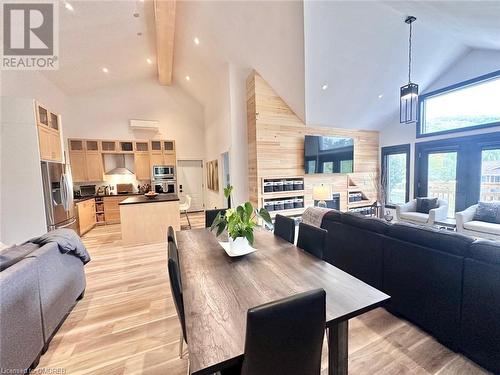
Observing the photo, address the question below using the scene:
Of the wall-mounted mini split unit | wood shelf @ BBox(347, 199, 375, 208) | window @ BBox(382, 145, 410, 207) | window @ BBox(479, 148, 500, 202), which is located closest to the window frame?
window @ BBox(382, 145, 410, 207)

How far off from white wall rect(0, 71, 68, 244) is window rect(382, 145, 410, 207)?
7.77 meters

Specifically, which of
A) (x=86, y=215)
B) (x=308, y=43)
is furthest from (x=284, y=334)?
(x=86, y=215)

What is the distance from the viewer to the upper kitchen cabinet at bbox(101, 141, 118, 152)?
22.4ft

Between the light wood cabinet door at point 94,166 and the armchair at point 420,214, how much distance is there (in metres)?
8.22

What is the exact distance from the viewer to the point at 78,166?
651 centimetres

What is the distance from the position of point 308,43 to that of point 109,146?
20.9 ft

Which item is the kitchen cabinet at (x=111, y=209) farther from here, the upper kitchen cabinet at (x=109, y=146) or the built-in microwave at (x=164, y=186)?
the upper kitchen cabinet at (x=109, y=146)

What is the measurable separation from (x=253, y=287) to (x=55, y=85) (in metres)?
7.47

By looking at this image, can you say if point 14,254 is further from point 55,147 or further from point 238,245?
point 55,147

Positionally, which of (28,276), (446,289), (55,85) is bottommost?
(446,289)

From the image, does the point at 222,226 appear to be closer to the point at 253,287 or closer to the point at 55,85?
the point at 253,287

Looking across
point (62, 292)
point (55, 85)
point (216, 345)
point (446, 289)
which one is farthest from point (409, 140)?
point (55, 85)

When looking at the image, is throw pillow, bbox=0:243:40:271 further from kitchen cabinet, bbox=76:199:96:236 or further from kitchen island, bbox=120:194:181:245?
kitchen cabinet, bbox=76:199:96:236

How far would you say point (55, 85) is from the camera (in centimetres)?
576
